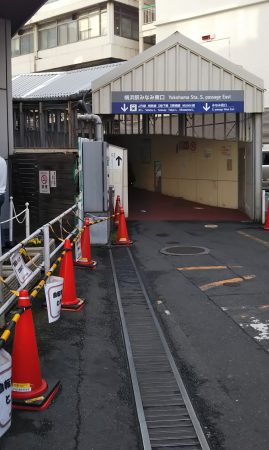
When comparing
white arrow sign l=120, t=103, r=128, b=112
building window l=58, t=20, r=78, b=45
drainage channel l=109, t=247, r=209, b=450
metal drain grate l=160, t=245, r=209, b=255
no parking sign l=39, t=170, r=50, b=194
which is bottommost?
drainage channel l=109, t=247, r=209, b=450

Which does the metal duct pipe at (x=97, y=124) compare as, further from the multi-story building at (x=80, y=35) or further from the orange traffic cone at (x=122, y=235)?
the multi-story building at (x=80, y=35)

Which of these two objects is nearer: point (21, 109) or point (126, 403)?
point (126, 403)

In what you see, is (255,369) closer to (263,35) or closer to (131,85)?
(131,85)

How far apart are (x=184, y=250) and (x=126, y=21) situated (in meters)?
34.4

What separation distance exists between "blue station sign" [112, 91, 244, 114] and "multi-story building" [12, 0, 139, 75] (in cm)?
2625

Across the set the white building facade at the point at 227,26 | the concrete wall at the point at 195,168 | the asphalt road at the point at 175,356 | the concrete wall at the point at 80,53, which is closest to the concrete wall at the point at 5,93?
the asphalt road at the point at 175,356

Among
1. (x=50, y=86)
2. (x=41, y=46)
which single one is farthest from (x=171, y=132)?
(x=41, y=46)

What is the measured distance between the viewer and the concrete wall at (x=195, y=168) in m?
18.5

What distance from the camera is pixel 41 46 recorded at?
45000mm

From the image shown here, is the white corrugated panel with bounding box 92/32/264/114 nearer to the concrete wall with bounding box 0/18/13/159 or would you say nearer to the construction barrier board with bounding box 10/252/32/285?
the concrete wall with bounding box 0/18/13/159

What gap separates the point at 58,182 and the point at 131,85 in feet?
14.6

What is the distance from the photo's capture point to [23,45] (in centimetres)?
4662

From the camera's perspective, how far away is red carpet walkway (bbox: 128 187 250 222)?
55.2 feet

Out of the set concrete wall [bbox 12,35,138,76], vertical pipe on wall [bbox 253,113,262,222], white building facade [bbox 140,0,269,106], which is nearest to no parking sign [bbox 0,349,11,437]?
vertical pipe on wall [bbox 253,113,262,222]
